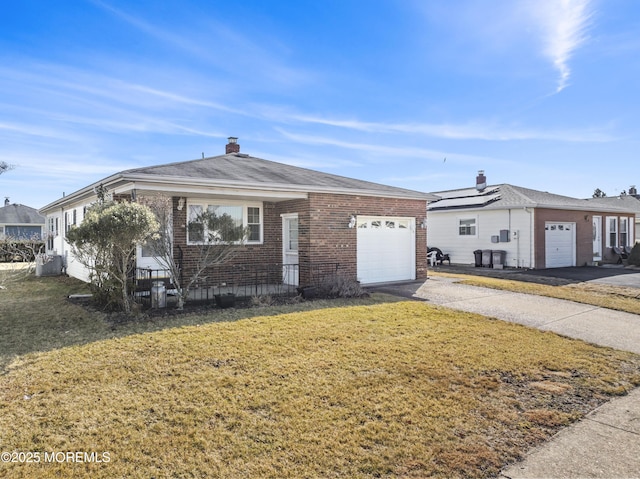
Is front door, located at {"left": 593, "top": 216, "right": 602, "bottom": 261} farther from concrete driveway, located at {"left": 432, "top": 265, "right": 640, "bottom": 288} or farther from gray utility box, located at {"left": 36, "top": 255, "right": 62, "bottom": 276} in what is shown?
gray utility box, located at {"left": 36, "top": 255, "right": 62, "bottom": 276}

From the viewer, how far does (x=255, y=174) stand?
12.1 m

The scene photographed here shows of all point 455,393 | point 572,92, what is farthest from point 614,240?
point 455,393

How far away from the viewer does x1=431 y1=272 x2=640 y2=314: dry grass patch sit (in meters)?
10.2

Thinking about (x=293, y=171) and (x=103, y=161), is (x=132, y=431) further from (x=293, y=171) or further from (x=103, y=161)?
(x=103, y=161)

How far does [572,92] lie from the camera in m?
14.4

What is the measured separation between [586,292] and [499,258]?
7.18 metres

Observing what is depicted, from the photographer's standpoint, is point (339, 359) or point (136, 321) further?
point (136, 321)

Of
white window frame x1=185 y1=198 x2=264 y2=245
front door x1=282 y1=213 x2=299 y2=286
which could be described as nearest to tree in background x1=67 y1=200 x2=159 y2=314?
white window frame x1=185 y1=198 x2=264 y2=245

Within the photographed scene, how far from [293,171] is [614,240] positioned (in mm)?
20083

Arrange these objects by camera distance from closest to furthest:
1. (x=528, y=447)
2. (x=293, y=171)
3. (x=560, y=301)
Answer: (x=528, y=447) < (x=560, y=301) < (x=293, y=171)

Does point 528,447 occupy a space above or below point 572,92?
below

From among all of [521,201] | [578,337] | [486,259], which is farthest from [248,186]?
[521,201]

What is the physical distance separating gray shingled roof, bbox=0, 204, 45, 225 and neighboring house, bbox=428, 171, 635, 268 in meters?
35.0

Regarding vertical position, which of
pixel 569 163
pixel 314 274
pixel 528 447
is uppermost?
pixel 569 163
